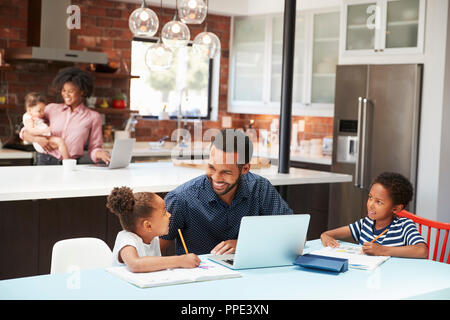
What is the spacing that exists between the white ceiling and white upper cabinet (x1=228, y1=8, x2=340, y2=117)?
84 mm

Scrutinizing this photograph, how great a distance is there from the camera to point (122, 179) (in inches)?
146

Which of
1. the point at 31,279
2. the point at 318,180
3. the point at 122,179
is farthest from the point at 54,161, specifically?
the point at 31,279

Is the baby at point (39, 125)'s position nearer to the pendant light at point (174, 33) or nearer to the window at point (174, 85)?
the pendant light at point (174, 33)

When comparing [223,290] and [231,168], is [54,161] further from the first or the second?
[223,290]

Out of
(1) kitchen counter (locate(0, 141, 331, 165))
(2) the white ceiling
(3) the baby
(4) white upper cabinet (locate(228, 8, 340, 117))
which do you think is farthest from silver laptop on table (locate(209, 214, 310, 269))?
(2) the white ceiling

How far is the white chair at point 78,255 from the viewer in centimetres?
229

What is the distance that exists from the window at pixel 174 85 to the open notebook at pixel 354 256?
4365 millimetres

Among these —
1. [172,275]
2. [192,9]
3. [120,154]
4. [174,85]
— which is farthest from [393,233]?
[174,85]

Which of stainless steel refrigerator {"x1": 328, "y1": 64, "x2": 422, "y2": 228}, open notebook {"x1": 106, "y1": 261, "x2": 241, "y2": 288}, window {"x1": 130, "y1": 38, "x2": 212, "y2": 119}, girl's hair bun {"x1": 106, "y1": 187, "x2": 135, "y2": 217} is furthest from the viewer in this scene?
window {"x1": 130, "y1": 38, "x2": 212, "y2": 119}

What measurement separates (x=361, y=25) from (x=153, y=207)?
12.6ft

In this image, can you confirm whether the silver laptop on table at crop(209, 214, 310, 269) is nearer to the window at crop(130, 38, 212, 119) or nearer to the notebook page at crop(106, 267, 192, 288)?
the notebook page at crop(106, 267, 192, 288)

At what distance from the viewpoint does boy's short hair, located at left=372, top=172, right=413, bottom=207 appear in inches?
106

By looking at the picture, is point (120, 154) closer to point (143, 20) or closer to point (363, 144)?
point (143, 20)

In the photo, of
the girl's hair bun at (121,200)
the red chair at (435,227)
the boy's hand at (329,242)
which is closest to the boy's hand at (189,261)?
the girl's hair bun at (121,200)
